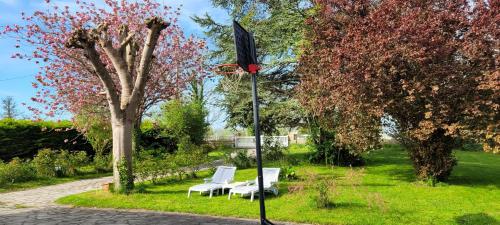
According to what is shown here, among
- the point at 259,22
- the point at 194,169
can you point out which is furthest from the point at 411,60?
the point at 259,22

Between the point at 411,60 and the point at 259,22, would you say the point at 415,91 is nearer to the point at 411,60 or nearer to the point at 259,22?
the point at 411,60

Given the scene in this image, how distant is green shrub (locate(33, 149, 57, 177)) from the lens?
14297 mm

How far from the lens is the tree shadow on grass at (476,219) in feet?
23.4

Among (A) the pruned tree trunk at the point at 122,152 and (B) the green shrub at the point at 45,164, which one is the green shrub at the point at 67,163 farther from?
Result: (A) the pruned tree trunk at the point at 122,152

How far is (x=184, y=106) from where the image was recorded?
2102cm

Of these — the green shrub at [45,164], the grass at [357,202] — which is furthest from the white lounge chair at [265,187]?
the green shrub at [45,164]

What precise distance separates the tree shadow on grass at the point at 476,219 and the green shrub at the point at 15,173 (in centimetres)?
1363

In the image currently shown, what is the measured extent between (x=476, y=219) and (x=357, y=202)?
2393mm

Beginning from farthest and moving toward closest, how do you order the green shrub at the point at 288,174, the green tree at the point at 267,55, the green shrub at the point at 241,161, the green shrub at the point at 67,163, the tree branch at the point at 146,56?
1. the green tree at the point at 267,55
2. the green shrub at the point at 241,161
3. the green shrub at the point at 67,163
4. the green shrub at the point at 288,174
5. the tree branch at the point at 146,56

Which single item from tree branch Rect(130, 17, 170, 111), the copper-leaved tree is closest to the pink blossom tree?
tree branch Rect(130, 17, 170, 111)

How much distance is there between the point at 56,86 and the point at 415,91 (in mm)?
14770

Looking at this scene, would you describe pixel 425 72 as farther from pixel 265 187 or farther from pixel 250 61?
pixel 250 61

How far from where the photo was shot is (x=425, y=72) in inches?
398

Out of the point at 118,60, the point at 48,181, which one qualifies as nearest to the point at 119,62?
the point at 118,60
